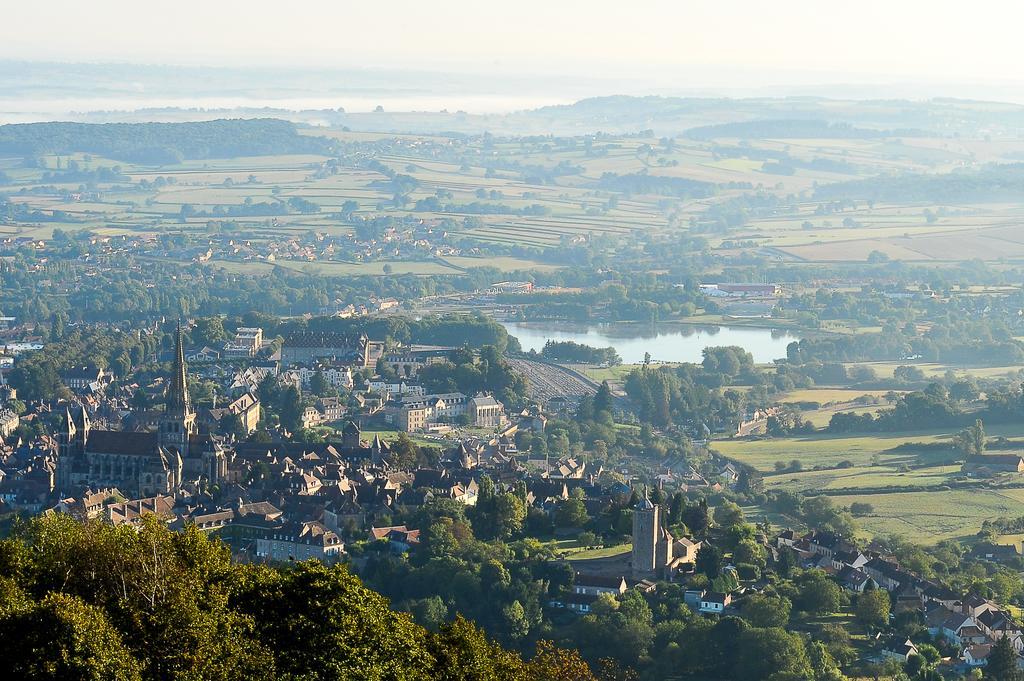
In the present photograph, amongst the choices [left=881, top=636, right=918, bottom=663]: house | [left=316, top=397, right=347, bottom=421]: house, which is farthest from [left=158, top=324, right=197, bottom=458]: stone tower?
[left=881, top=636, right=918, bottom=663]: house

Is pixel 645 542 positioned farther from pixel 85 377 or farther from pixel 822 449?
pixel 85 377

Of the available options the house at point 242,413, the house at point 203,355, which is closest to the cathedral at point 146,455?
the house at point 242,413

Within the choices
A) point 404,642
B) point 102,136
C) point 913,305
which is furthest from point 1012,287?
point 102,136

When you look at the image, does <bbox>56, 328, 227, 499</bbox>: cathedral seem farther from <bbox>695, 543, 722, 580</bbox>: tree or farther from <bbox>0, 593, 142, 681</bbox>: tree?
<bbox>0, 593, 142, 681</bbox>: tree

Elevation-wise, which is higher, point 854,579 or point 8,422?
point 854,579

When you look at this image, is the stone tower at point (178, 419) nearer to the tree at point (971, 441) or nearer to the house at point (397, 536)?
the house at point (397, 536)

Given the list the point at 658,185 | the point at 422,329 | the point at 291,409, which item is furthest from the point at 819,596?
the point at 658,185

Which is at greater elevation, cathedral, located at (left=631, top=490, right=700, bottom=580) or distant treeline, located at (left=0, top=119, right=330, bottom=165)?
cathedral, located at (left=631, top=490, right=700, bottom=580)

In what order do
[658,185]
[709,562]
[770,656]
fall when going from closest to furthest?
[770,656], [709,562], [658,185]
